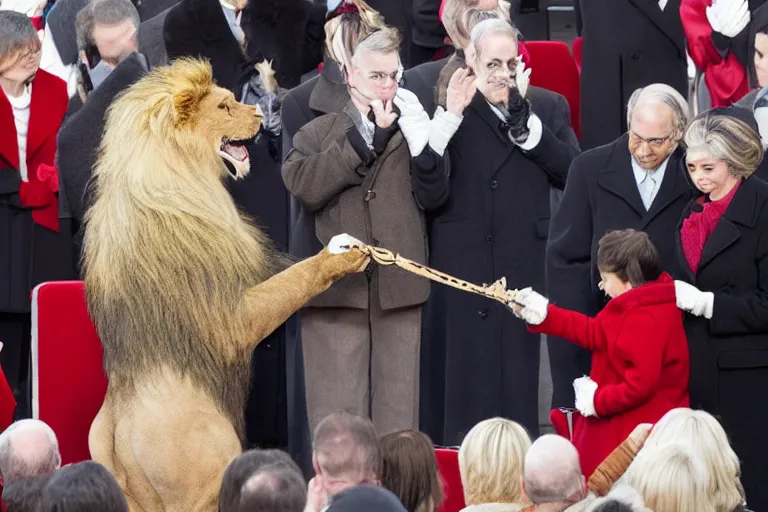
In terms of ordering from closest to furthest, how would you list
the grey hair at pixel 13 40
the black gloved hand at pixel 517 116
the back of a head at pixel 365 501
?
the back of a head at pixel 365 501 → the black gloved hand at pixel 517 116 → the grey hair at pixel 13 40

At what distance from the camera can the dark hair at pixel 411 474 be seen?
5.88 metres

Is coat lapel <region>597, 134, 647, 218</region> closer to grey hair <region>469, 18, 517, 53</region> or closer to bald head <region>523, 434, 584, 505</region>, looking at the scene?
grey hair <region>469, 18, 517, 53</region>

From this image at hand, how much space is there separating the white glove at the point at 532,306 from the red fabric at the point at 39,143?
2567 mm

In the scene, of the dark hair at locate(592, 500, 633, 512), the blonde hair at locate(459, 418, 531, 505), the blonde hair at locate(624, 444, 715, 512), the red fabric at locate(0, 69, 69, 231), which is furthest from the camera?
the red fabric at locate(0, 69, 69, 231)

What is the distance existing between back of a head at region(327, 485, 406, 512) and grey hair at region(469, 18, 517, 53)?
3.40 metres

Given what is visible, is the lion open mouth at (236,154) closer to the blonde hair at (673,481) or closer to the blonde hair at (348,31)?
the blonde hair at (348,31)

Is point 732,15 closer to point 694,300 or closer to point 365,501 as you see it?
point 694,300

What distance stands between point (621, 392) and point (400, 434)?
1.21m

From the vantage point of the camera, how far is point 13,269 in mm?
8492

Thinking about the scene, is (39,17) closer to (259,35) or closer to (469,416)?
(259,35)

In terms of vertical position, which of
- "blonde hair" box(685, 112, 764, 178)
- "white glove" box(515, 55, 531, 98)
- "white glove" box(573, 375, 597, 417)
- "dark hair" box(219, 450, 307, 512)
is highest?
"white glove" box(515, 55, 531, 98)

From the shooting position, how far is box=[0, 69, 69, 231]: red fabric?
840cm

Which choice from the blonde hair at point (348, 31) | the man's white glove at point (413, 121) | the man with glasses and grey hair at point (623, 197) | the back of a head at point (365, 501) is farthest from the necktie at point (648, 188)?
the back of a head at point (365, 501)

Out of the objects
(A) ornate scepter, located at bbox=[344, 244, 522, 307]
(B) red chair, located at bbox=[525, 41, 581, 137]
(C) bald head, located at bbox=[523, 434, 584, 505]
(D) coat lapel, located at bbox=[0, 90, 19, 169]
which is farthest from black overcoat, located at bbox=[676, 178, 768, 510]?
(D) coat lapel, located at bbox=[0, 90, 19, 169]
